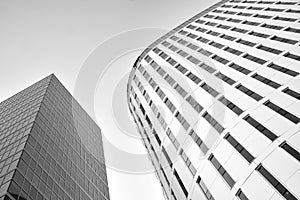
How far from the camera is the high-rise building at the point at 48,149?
126 ft

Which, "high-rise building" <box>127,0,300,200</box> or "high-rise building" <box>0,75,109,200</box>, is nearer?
"high-rise building" <box>127,0,300,200</box>

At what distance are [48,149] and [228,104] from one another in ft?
103

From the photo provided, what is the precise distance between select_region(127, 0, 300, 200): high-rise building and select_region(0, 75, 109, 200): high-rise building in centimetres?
1507

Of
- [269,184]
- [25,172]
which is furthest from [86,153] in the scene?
[269,184]

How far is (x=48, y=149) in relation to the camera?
50188mm

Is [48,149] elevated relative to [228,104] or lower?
elevated

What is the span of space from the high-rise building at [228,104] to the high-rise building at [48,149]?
49.4 ft

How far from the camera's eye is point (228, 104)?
35.4 metres

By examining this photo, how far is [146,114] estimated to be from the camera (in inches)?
2191

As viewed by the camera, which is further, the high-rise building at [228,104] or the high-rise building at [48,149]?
the high-rise building at [48,149]

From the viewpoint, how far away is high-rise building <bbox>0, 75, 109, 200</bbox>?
3847 centimetres

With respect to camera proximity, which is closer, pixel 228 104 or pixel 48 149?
pixel 228 104

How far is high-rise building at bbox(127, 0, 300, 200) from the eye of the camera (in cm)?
2681

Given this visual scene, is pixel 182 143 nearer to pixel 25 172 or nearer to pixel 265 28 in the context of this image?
pixel 25 172
